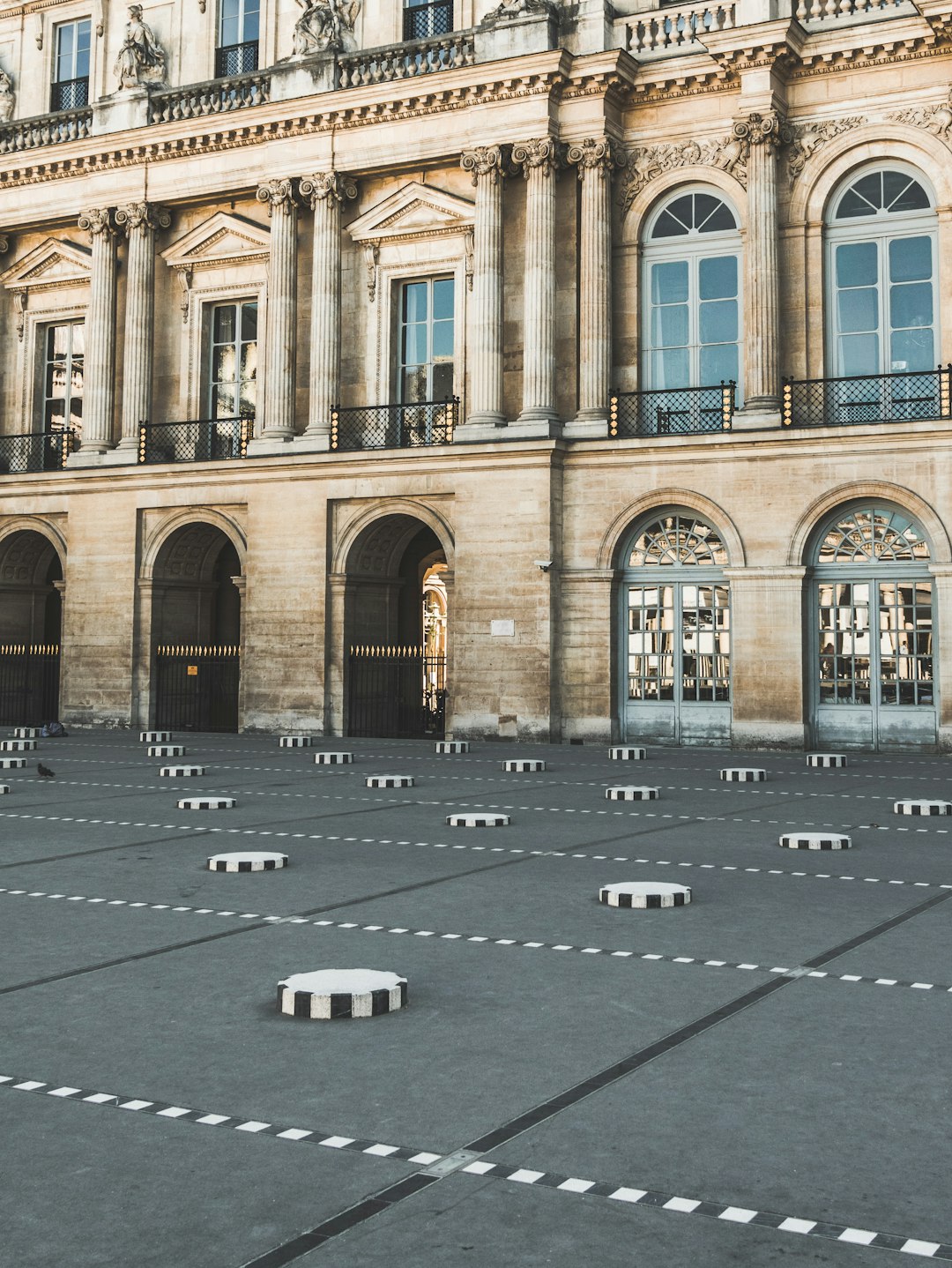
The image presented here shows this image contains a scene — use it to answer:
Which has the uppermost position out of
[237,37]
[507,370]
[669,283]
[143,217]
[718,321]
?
[237,37]

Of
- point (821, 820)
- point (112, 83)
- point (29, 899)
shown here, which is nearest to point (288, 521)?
point (112, 83)

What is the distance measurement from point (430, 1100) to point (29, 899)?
5.71 m

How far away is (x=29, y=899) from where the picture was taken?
413 inches

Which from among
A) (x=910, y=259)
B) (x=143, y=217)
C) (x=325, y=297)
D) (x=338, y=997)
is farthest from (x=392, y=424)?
(x=338, y=997)

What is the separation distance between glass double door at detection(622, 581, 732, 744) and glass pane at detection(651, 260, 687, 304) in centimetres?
621

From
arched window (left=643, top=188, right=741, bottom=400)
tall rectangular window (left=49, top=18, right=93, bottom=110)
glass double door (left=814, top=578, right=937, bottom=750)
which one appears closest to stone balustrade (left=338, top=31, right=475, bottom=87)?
arched window (left=643, top=188, right=741, bottom=400)

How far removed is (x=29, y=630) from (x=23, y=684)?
222 cm

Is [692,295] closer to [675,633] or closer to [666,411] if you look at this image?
[666,411]

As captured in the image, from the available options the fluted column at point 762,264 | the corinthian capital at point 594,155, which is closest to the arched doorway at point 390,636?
the fluted column at point 762,264

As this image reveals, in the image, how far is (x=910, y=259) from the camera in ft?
93.2

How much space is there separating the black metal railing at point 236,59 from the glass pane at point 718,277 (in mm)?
13157

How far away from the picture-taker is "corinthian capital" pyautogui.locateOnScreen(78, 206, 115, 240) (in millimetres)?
35938

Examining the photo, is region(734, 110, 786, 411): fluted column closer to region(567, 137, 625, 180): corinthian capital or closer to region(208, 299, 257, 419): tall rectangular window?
region(567, 137, 625, 180): corinthian capital

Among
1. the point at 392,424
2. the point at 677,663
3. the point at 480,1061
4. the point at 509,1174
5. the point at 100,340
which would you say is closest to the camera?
the point at 509,1174
